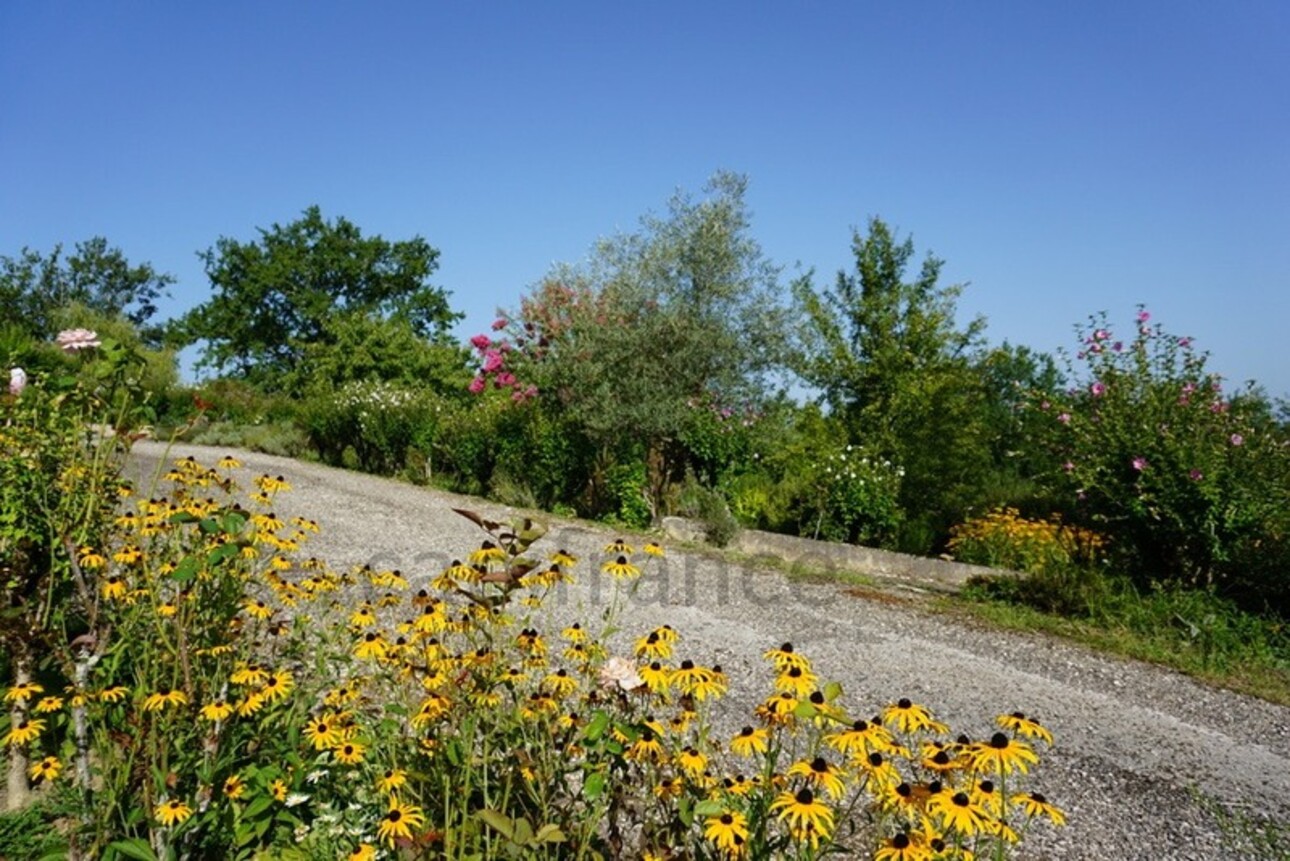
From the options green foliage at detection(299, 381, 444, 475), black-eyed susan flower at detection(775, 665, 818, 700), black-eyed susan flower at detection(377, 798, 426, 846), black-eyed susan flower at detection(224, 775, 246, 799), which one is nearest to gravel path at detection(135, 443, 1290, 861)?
black-eyed susan flower at detection(775, 665, 818, 700)

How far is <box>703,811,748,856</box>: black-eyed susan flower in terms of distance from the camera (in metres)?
1.49

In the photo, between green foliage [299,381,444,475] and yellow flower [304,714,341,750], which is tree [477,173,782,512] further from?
yellow flower [304,714,341,750]

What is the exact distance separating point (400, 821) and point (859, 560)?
6.58 meters

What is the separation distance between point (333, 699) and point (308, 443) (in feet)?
49.9

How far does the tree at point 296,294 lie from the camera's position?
112 feet

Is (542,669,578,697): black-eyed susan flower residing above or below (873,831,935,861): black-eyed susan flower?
above

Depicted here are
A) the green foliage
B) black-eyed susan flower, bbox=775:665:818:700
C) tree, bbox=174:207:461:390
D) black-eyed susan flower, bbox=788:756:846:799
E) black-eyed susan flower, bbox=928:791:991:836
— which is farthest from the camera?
tree, bbox=174:207:461:390

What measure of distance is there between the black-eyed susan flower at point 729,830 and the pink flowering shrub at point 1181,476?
18.8 feet

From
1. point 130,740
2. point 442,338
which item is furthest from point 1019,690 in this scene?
point 442,338

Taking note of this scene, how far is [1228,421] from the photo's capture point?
21.5 feet

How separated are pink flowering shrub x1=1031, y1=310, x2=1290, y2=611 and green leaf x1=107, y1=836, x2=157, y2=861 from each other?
21.2 ft

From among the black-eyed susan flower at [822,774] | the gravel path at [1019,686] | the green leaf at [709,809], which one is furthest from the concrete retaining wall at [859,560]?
the green leaf at [709,809]

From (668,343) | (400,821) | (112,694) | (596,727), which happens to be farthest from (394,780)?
(668,343)

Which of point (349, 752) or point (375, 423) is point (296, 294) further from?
point (349, 752)
